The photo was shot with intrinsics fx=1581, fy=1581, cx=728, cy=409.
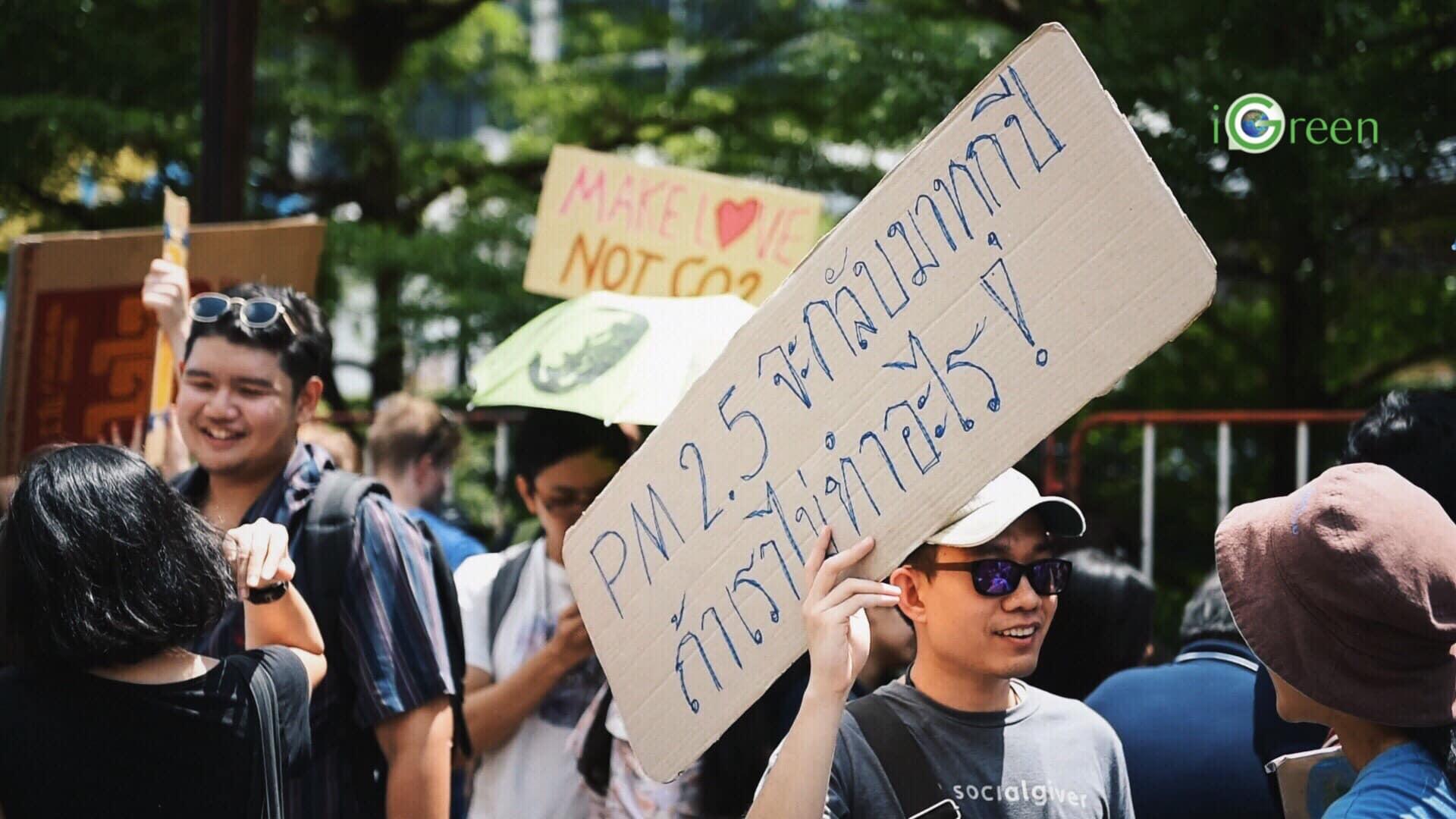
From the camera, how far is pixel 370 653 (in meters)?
2.79

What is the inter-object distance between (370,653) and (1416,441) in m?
1.85

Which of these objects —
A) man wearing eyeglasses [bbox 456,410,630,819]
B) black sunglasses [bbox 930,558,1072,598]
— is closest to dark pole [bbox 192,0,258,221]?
man wearing eyeglasses [bbox 456,410,630,819]

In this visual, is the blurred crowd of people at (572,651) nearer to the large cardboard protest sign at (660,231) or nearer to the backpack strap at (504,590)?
the backpack strap at (504,590)

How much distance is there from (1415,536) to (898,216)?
0.75m

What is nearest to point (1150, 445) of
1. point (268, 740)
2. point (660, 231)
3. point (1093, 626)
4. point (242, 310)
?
point (660, 231)

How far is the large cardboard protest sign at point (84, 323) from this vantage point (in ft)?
15.2

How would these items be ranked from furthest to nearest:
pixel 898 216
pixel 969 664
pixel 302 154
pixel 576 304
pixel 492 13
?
pixel 492 13 < pixel 302 154 < pixel 576 304 < pixel 969 664 < pixel 898 216

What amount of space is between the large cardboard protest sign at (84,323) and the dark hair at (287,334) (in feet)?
4.99

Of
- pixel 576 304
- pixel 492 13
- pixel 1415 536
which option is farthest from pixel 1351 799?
pixel 492 13

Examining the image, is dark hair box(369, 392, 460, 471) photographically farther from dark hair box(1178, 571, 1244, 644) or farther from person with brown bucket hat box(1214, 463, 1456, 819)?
person with brown bucket hat box(1214, 463, 1456, 819)

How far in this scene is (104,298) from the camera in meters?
4.67

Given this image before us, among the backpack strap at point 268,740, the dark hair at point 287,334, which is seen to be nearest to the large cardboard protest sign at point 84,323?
the dark hair at point 287,334

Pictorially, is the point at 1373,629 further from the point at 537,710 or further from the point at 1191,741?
the point at 537,710

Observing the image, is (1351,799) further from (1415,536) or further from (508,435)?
(508,435)
